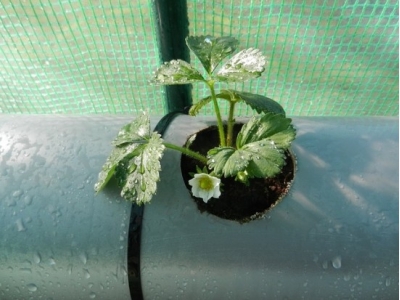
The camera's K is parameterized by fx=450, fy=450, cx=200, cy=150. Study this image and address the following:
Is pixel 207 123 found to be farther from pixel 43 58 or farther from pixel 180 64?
pixel 43 58

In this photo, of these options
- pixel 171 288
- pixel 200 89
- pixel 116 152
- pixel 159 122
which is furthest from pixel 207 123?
pixel 200 89

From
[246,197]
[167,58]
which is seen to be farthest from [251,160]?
[167,58]

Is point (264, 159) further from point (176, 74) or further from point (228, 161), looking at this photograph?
point (176, 74)

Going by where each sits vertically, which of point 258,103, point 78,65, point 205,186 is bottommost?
point 78,65

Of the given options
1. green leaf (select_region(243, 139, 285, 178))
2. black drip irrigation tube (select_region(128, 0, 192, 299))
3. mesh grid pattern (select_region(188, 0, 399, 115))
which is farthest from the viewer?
mesh grid pattern (select_region(188, 0, 399, 115))

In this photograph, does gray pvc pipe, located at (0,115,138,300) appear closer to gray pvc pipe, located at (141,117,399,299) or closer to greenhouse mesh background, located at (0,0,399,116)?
gray pvc pipe, located at (141,117,399,299)

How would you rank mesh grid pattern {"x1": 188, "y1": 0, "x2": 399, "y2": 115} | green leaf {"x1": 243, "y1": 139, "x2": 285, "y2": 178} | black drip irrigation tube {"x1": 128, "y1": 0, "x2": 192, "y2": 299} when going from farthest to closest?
mesh grid pattern {"x1": 188, "y1": 0, "x2": 399, "y2": 115}, black drip irrigation tube {"x1": 128, "y1": 0, "x2": 192, "y2": 299}, green leaf {"x1": 243, "y1": 139, "x2": 285, "y2": 178}

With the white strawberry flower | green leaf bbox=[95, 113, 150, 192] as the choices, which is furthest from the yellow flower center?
green leaf bbox=[95, 113, 150, 192]
